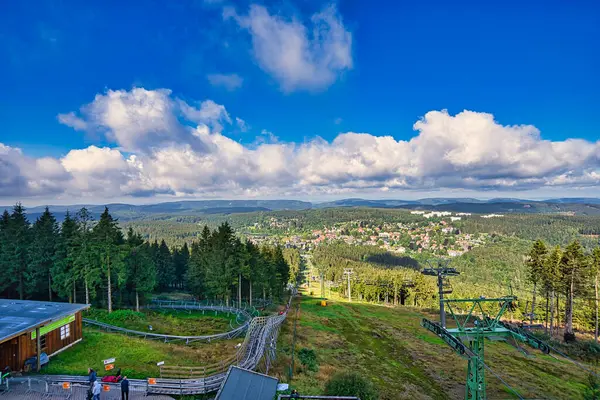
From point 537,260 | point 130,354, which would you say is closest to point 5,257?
point 130,354

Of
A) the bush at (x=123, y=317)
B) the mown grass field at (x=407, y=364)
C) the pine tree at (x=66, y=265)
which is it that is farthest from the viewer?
the pine tree at (x=66, y=265)

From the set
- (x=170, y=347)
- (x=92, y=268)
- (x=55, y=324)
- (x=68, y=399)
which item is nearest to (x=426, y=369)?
(x=170, y=347)

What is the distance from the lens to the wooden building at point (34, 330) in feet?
63.8

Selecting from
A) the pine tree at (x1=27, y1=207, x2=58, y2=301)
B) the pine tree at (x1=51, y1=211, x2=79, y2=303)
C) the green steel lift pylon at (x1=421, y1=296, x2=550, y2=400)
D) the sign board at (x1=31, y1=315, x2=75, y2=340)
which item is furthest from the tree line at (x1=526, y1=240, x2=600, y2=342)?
the pine tree at (x1=27, y1=207, x2=58, y2=301)

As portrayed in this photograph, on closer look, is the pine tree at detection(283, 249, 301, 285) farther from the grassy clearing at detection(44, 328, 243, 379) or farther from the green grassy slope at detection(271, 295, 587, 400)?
the grassy clearing at detection(44, 328, 243, 379)

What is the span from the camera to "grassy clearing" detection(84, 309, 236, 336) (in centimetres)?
3170

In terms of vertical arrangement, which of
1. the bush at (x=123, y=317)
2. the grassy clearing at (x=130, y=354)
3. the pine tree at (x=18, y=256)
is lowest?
the bush at (x=123, y=317)

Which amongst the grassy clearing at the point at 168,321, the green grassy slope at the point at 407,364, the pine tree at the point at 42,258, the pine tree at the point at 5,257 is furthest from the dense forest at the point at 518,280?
the pine tree at the point at 5,257

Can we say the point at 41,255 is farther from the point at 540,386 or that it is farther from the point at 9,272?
the point at 540,386

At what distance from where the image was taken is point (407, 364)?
99.7ft

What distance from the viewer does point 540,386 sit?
25938 mm

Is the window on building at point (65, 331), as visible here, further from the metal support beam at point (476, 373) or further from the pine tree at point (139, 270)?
the metal support beam at point (476, 373)

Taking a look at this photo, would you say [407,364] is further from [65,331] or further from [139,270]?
[139,270]

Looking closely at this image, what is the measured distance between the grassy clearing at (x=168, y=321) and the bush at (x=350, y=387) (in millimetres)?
19837
